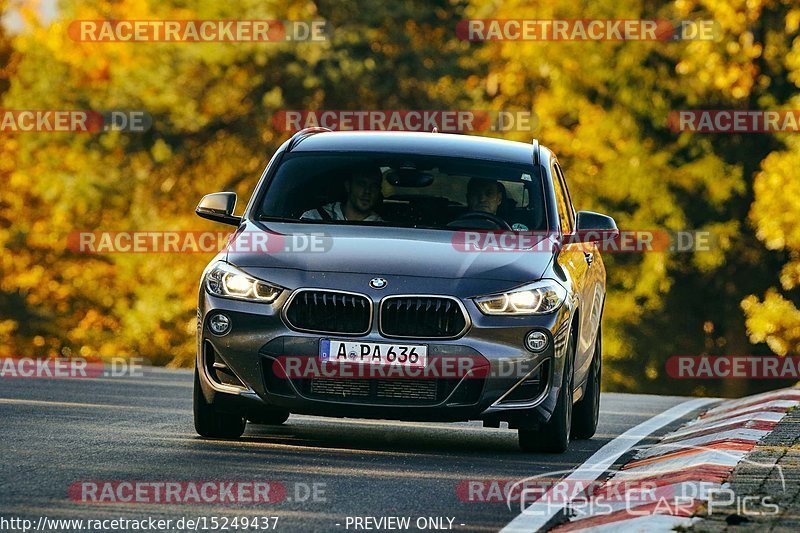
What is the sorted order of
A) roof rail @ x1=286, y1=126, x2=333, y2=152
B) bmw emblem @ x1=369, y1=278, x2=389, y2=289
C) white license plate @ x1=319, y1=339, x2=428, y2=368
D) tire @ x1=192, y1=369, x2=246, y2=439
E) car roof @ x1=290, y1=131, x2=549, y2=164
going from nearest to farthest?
white license plate @ x1=319, y1=339, x2=428, y2=368
bmw emblem @ x1=369, y1=278, x2=389, y2=289
tire @ x1=192, y1=369, x2=246, y2=439
car roof @ x1=290, y1=131, x2=549, y2=164
roof rail @ x1=286, y1=126, x2=333, y2=152

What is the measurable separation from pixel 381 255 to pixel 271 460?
1.44 metres

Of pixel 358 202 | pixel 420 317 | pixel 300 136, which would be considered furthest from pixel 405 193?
pixel 420 317

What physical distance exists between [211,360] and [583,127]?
33640 millimetres

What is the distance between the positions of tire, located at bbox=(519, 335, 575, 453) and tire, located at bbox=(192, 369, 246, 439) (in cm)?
176

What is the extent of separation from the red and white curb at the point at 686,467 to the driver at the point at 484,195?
6.13 ft

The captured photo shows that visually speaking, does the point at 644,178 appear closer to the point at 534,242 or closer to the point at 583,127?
the point at 583,127

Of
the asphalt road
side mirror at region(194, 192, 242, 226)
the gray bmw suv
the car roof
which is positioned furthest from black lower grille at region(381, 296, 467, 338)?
the car roof

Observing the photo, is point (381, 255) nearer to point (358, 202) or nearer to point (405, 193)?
point (358, 202)

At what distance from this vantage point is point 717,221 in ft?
134

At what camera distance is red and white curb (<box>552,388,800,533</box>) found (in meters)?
7.86

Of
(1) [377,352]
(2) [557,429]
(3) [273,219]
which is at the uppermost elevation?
(3) [273,219]

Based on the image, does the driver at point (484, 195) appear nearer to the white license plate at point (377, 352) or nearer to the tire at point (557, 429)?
the tire at point (557, 429)

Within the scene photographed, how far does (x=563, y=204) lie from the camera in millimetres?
12664

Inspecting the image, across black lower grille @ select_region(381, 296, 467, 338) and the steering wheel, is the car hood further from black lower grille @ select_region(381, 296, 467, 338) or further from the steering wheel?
the steering wheel
